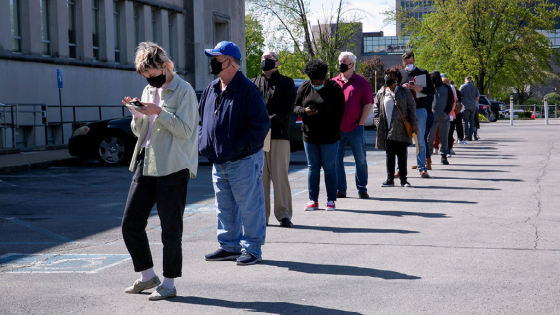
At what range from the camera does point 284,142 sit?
25.9 ft

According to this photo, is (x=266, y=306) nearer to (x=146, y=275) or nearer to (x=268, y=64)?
(x=146, y=275)

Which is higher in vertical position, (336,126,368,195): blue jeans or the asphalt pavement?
(336,126,368,195): blue jeans

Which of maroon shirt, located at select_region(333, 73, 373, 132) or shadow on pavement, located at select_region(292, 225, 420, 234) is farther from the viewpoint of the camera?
maroon shirt, located at select_region(333, 73, 373, 132)

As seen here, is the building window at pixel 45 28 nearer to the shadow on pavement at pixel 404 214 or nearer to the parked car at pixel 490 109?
the shadow on pavement at pixel 404 214

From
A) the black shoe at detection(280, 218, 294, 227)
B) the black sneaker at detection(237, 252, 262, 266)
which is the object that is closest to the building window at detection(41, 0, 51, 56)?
the black shoe at detection(280, 218, 294, 227)

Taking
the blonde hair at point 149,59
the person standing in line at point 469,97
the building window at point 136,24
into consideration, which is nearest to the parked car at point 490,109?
the building window at point 136,24

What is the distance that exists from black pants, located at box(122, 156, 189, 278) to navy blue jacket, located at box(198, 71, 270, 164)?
893mm

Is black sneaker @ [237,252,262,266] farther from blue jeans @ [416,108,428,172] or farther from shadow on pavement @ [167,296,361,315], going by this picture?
blue jeans @ [416,108,428,172]

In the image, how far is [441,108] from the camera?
1491 cm

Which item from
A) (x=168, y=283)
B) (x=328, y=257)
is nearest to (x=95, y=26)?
(x=328, y=257)

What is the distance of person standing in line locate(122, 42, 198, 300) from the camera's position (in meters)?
5.06

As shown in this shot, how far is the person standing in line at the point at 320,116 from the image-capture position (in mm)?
8805

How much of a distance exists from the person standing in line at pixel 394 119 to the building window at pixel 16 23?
51.0 feet

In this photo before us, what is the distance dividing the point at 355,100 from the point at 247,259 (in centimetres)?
441
